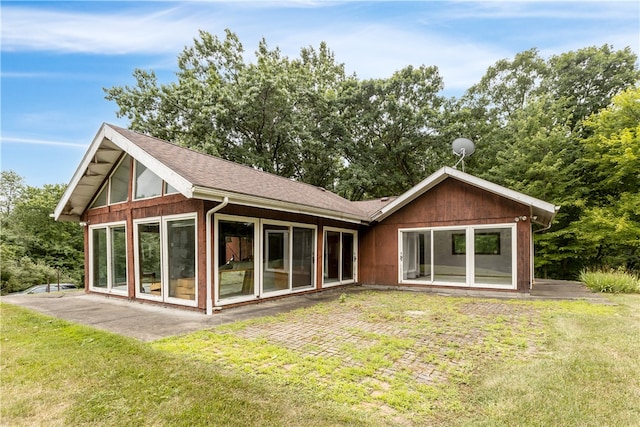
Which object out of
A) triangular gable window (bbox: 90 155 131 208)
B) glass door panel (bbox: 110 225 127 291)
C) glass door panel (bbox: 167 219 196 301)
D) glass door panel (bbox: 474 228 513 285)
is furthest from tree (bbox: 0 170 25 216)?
glass door panel (bbox: 474 228 513 285)

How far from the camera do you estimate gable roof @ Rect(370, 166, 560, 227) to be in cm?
814

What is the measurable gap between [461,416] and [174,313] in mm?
5509

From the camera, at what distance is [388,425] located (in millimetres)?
2436

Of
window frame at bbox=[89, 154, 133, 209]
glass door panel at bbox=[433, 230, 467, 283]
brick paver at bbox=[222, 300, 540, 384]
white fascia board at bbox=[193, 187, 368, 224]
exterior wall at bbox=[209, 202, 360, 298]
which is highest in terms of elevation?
window frame at bbox=[89, 154, 133, 209]

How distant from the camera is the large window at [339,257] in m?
9.79

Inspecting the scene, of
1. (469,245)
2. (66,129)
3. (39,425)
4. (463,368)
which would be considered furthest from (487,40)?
(66,129)

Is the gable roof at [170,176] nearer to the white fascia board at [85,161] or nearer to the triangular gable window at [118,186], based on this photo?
the white fascia board at [85,161]

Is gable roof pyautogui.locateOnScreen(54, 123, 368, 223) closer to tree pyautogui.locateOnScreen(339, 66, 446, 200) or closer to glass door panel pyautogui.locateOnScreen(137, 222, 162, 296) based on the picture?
glass door panel pyautogui.locateOnScreen(137, 222, 162, 296)

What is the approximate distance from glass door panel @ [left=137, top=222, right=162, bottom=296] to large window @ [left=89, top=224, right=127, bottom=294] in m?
0.76

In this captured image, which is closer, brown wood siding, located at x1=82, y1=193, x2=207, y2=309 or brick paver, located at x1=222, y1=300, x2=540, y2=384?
brick paver, located at x1=222, y1=300, x2=540, y2=384

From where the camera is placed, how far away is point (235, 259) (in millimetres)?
6895

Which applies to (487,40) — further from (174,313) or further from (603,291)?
(174,313)

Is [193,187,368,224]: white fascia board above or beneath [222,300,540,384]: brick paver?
above

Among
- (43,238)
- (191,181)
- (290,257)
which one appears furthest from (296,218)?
(43,238)
